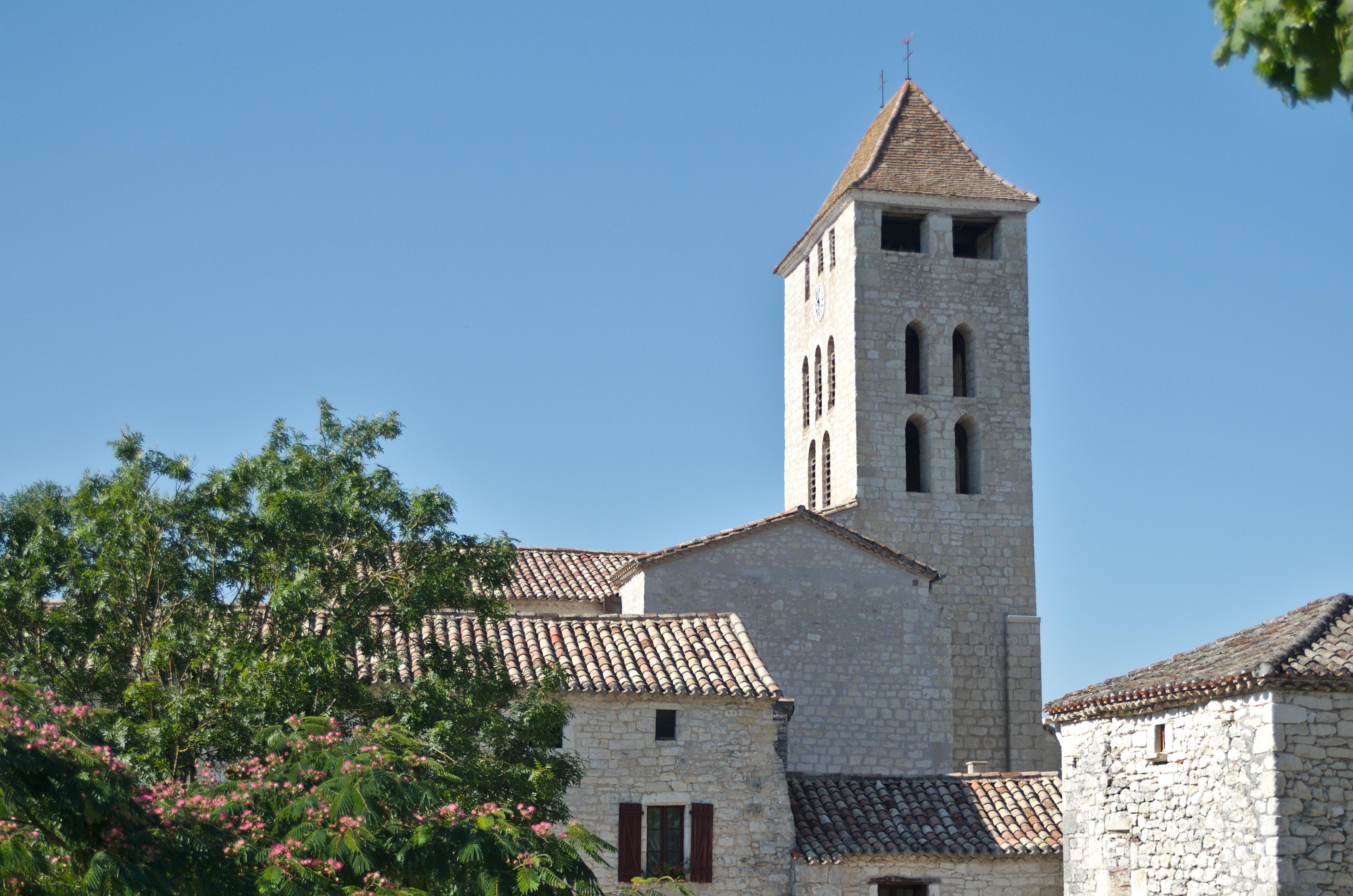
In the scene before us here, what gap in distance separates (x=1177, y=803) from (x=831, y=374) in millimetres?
19435

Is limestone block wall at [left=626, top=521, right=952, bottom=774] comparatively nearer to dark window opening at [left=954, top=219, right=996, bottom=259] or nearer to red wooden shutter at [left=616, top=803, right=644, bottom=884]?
red wooden shutter at [left=616, top=803, right=644, bottom=884]

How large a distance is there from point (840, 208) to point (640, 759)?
1853cm

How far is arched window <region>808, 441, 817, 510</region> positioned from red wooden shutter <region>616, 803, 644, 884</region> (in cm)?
1671

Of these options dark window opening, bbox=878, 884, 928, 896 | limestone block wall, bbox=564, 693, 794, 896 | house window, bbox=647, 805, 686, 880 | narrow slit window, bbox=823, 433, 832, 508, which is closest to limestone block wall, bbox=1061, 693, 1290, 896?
dark window opening, bbox=878, 884, 928, 896

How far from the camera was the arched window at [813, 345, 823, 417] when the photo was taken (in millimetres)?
35812

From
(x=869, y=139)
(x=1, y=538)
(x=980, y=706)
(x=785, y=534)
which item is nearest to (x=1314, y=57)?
(x=1, y=538)

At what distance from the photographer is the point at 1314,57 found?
525 cm

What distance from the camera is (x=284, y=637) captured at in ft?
51.1

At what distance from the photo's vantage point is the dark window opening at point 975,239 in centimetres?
3478

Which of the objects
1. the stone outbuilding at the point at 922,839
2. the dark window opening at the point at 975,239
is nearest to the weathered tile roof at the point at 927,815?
the stone outbuilding at the point at 922,839

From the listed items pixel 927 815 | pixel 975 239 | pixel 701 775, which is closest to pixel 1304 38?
pixel 701 775

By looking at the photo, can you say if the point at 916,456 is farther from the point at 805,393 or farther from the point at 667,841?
the point at 667,841

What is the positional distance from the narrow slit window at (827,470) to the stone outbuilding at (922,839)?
13.6 meters

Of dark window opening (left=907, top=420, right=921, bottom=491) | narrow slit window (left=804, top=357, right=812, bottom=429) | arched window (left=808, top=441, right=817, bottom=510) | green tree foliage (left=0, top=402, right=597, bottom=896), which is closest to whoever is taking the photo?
green tree foliage (left=0, top=402, right=597, bottom=896)
